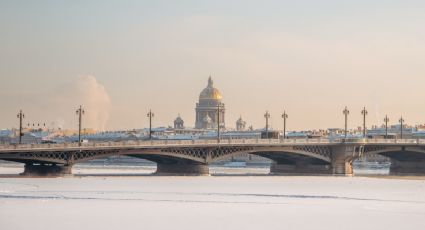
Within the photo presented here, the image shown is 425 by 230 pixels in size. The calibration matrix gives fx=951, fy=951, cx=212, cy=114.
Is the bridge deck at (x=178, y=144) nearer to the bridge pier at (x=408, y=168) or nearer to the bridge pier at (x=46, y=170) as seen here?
the bridge pier at (x=46, y=170)

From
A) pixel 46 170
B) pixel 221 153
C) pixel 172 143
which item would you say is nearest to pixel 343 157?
pixel 221 153

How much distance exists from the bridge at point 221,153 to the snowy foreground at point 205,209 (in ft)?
73.9

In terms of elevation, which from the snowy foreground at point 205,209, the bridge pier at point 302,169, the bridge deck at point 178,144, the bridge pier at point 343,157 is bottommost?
the snowy foreground at point 205,209

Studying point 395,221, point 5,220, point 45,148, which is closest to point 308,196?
point 395,221

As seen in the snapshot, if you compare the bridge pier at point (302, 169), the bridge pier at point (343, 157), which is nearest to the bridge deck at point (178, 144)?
the bridge pier at point (343, 157)

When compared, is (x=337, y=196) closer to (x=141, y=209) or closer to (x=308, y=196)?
(x=308, y=196)

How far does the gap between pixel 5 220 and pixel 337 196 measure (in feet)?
83.7

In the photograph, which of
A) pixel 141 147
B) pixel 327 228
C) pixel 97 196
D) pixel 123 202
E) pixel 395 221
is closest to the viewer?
pixel 327 228

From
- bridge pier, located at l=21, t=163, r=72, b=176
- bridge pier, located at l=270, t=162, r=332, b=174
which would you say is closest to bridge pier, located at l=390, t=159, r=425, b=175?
bridge pier, located at l=270, t=162, r=332, b=174

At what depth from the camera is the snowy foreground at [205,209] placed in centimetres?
3783

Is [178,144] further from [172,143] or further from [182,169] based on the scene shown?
[182,169]

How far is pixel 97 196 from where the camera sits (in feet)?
178

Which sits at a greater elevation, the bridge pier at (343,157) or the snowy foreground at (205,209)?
the bridge pier at (343,157)

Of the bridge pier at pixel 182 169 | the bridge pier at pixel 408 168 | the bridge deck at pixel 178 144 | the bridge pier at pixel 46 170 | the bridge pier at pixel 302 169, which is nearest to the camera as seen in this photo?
the bridge deck at pixel 178 144
